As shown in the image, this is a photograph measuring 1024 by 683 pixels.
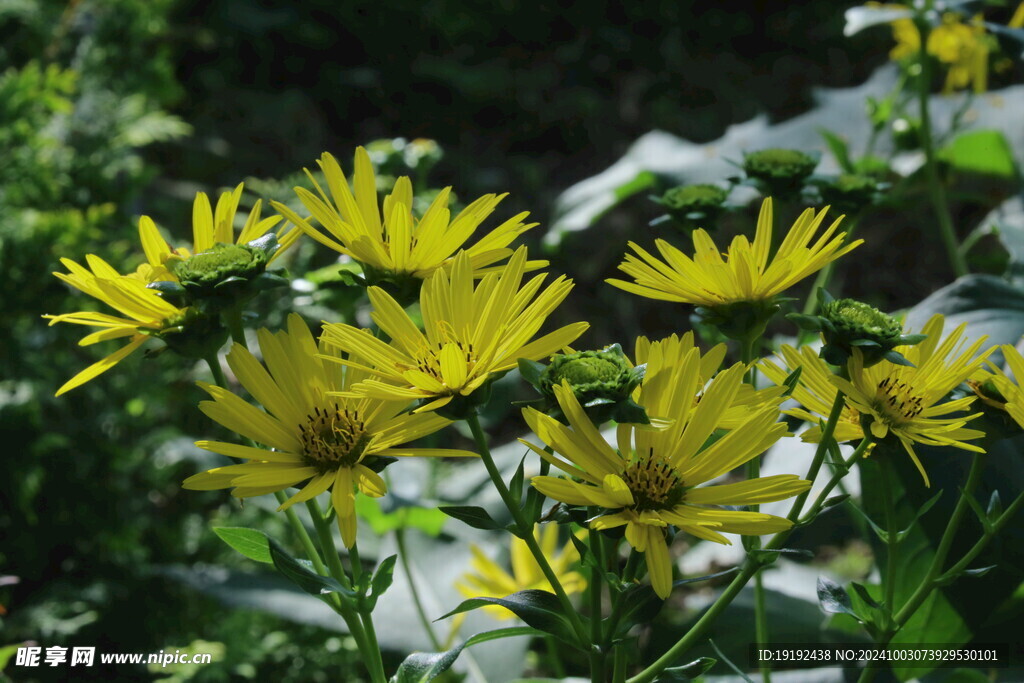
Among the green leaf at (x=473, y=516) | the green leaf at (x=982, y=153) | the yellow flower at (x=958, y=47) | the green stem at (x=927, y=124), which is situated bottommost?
the green leaf at (x=473, y=516)

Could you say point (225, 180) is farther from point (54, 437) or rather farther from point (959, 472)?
point (959, 472)

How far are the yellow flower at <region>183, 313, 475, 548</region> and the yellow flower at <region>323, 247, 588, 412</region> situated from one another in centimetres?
2

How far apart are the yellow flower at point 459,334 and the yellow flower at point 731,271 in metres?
0.06

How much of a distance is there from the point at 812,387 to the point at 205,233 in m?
0.38

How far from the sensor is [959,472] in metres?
0.73

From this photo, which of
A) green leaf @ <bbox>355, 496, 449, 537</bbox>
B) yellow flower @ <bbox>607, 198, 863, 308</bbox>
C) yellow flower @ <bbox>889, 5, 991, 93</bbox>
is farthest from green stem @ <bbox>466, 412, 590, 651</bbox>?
yellow flower @ <bbox>889, 5, 991, 93</bbox>

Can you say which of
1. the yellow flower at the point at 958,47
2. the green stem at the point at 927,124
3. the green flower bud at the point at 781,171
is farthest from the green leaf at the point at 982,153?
the green flower bud at the point at 781,171

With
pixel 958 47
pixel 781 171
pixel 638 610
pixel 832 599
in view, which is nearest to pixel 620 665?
pixel 638 610

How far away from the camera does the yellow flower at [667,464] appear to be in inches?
16.2

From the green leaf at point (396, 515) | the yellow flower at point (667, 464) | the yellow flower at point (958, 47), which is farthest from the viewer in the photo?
the yellow flower at point (958, 47)

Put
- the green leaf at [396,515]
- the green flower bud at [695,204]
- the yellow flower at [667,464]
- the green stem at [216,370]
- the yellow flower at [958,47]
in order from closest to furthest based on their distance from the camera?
1. the yellow flower at [667,464]
2. the green stem at [216,370]
3. the green flower bud at [695,204]
4. the green leaf at [396,515]
5. the yellow flower at [958,47]

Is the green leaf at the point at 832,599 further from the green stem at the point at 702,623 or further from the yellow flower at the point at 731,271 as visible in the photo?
the yellow flower at the point at 731,271

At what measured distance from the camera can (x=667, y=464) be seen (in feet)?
1.50

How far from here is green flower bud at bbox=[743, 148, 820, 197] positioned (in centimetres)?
67
